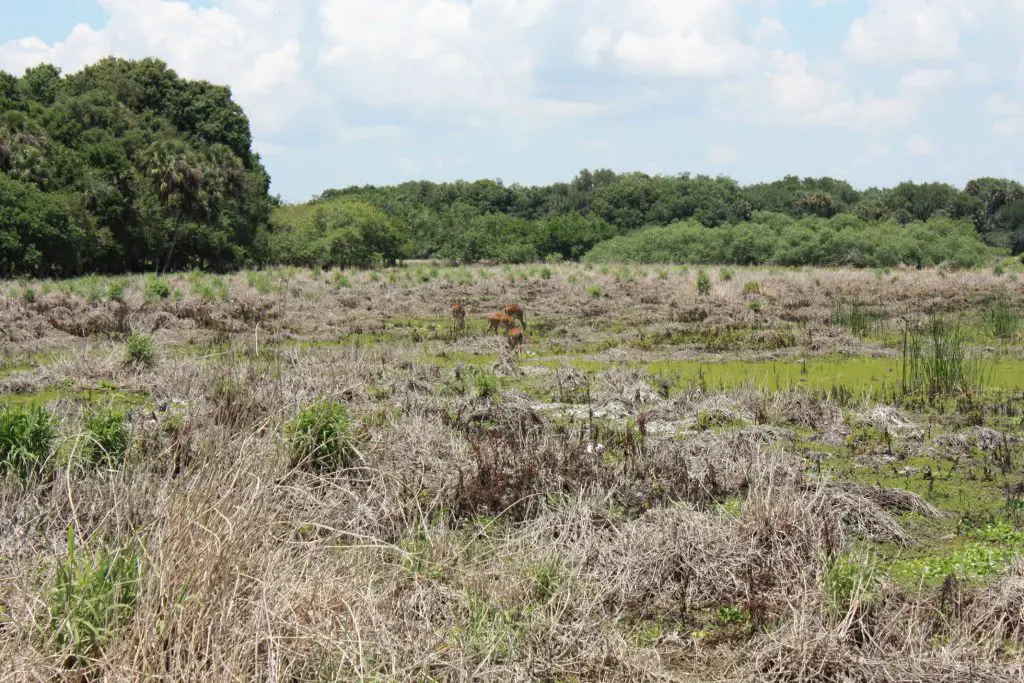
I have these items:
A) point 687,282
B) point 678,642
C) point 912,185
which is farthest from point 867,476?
point 912,185

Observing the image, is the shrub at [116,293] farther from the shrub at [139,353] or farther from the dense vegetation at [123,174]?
the dense vegetation at [123,174]

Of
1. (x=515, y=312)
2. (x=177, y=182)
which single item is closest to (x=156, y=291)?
(x=515, y=312)

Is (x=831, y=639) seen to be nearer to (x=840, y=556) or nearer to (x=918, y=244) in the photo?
(x=840, y=556)

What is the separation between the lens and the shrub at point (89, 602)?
4.14 meters

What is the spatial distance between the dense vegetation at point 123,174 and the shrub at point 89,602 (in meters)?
33.8

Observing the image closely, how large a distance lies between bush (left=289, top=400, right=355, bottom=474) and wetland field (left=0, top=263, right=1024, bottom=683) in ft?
0.11

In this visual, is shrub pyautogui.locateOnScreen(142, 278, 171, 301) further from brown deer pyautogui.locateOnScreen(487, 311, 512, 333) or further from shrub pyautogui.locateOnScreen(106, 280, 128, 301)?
brown deer pyautogui.locateOnScreen(487, 311, 512, 333)

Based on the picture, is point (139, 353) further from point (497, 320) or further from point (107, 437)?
point (497, 320)

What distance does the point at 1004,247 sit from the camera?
7131 cm

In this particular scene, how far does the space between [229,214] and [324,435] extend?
152 ft

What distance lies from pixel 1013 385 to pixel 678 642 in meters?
11.0

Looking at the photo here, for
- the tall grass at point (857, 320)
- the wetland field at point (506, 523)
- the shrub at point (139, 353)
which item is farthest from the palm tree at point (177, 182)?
the shrub at point (139, 353)

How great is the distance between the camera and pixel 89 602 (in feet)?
13.6

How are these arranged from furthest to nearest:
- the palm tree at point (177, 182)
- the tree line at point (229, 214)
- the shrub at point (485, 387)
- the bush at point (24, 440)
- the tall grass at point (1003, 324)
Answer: the palm tree at point (177, 182), the tree line at point (229, 214), the tall grass at point (1003, 324), the shrub at point (485, 387), the bush at point (24, 440)
